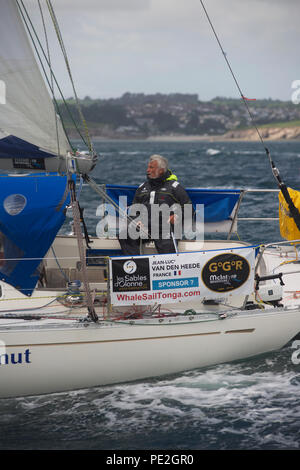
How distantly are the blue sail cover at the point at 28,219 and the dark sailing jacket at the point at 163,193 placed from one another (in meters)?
1.24

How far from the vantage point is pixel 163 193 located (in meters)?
8.50

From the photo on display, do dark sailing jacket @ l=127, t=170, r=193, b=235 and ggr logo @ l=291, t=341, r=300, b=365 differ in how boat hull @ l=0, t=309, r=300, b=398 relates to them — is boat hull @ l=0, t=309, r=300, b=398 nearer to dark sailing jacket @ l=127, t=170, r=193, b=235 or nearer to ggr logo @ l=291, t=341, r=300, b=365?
ggr logo @ l=291, t=341, r=300, b=365

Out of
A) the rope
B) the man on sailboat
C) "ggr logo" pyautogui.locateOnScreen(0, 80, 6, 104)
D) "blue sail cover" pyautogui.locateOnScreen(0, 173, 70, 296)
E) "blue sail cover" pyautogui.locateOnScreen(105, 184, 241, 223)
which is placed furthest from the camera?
"blue sail cover" pyautogui.locateOnScreen(105, 184, 241, 223)

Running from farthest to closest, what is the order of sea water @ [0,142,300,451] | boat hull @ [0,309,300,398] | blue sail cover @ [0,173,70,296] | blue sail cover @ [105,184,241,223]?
blue sail cover @ [105,184,241,223], blue sail cover @ [0,173,70,296], boat hull @ [0,309,300,398], sea water @ [0,142,300,451]

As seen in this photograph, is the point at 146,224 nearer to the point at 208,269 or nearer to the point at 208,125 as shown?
the point at 208,269

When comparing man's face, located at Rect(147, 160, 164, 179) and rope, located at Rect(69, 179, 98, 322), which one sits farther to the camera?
man's face, located at Rect(147, 160, 164, 179)

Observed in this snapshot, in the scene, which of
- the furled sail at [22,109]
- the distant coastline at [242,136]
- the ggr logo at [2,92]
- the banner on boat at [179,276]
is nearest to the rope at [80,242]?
the banner on boat at [179,276]

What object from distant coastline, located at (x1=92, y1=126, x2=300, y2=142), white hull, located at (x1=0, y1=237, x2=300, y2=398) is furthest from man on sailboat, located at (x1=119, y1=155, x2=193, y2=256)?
distant coastline, located at (x1=92, y1=126, x2=300, y2=142)

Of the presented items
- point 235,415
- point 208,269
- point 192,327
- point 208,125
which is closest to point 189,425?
point 235,415

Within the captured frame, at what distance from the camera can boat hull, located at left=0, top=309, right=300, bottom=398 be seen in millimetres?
7434

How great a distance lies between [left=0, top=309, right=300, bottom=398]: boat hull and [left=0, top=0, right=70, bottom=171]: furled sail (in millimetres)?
2164

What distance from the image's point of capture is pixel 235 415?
282 inches

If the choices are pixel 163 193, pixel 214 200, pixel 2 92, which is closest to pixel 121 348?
pixel 163 193

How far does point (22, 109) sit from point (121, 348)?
3215 millimetres
